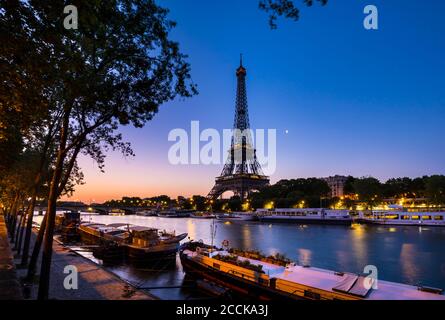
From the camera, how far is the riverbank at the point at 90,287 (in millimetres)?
16703

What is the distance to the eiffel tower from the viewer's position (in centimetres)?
17250

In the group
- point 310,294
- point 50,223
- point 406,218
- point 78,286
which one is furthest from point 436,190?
point 50,223

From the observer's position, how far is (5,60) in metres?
8.55

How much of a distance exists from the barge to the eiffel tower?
5733 inches

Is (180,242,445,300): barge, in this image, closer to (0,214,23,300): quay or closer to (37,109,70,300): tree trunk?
(37,109,70,300): tree trunk

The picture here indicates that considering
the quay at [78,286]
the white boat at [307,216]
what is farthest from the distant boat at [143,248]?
the white boat at [307,216]

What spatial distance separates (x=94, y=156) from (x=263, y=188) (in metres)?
157

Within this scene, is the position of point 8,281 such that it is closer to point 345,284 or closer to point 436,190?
point 345,284

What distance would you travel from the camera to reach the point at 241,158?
17762 centimetres

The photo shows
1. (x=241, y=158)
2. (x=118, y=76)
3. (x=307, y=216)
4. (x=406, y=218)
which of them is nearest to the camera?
(x=118, y=76)

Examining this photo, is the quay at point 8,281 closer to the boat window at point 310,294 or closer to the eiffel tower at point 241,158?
the boat window at point 310,294

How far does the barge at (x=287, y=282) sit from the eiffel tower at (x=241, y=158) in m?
146

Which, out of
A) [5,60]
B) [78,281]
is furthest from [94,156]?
[5,60]

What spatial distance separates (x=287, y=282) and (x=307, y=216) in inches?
4209
